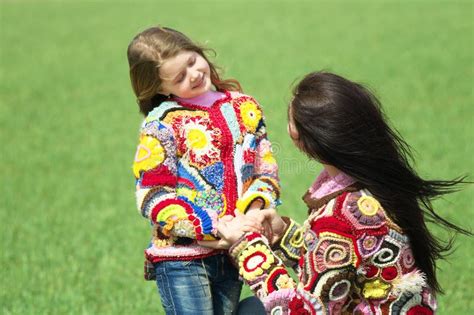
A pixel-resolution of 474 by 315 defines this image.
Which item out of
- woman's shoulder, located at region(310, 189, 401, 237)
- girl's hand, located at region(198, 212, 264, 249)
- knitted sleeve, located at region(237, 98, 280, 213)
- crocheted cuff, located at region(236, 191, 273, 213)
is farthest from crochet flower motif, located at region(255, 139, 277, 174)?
woman's shoulder, located at region(310, 189, 401, 237)

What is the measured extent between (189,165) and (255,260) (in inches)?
20.0

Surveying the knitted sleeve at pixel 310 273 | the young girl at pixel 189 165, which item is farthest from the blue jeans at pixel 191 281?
the knitted sleeve at pixel 310 273

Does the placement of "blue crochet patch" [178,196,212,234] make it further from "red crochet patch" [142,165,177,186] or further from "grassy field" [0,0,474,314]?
"grassy field" [0,0,474,314]

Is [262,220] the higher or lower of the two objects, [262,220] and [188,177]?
the lower

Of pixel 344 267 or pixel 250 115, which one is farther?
pixel 250 115

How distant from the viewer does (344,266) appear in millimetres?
2859

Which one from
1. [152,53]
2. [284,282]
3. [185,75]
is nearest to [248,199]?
[284,282]

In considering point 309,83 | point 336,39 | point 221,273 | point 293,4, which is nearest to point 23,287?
point 221,273

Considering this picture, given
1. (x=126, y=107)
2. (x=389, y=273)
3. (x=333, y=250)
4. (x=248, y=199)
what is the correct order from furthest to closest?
1. (x=126, y=107)
2. (x=248, y=199)
3. (x=389, y=273)
4. (x=333, y=250)

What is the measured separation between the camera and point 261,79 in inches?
598

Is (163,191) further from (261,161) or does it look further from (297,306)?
(297,306)

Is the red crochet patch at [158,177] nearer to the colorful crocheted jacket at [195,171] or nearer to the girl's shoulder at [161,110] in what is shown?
the colorful crocheted jacket at [195,171]

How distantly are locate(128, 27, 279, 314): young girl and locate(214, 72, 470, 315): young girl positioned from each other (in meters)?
0.25

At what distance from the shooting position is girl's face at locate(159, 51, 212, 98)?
10.8ft
